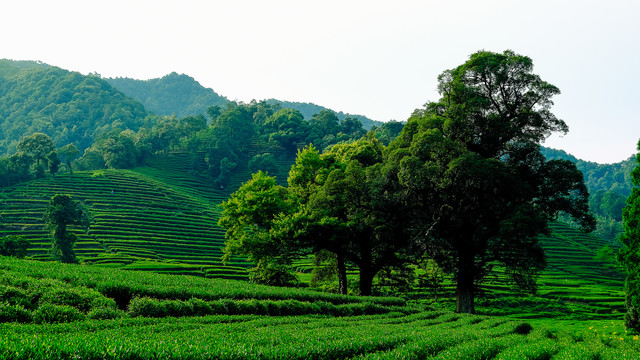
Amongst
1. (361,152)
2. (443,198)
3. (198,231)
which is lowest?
(198,231)

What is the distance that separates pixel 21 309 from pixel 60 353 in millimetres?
6757

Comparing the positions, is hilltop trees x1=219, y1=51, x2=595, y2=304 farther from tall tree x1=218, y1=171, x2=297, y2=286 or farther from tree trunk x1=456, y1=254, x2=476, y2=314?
tall tree x1=218, y1=171, x2=297, y2=286

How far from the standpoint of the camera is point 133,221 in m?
70.5

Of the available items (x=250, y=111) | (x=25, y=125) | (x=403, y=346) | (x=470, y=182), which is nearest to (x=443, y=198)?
(x=470, y=182)

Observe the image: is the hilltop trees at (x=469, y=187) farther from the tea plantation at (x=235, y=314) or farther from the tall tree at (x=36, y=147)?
the tall tree at (x=36, y=147)

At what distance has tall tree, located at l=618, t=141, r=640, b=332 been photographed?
2427cm

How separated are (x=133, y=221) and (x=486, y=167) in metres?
61.7

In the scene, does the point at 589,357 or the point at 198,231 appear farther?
the point at 198,231

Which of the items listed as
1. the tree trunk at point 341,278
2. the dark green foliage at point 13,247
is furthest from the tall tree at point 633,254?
the dark green foliage at point 13,247

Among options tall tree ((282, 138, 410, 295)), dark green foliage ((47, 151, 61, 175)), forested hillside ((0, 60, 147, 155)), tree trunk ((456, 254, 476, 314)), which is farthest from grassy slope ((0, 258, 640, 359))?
forested hillside ((0, 60, 147, 155))

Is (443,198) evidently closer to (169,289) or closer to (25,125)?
(169,289)

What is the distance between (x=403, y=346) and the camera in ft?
38.5

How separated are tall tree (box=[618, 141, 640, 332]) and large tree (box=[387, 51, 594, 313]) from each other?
9.75ft

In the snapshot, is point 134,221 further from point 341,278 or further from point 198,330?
point 198,330
